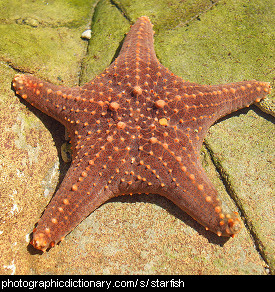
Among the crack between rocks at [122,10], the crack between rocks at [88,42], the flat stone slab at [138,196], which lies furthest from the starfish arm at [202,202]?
the crack between rocks at [122,10]

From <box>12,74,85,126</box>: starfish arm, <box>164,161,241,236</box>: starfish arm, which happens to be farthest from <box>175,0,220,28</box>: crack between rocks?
<box>164,161,241,236</box>: starfish arm

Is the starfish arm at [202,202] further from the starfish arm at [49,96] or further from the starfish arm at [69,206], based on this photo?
the starfish arm at [49,96]

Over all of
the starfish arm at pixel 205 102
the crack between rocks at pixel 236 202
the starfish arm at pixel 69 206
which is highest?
the starfish arm at pixel 205 102

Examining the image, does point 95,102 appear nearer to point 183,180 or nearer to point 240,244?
point 183,180

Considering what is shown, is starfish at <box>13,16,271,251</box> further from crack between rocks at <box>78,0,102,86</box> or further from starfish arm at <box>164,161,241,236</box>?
crack between rocks at <box>78,0,102,86</box>

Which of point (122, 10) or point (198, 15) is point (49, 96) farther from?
point (198, 15)

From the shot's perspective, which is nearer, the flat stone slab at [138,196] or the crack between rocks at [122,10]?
the flat stone slab at [138,196]

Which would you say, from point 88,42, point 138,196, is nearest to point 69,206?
point 138,196
